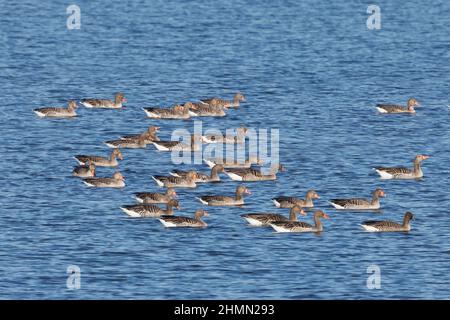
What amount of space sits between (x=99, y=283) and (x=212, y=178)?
13928mm

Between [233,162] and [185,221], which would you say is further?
[233,162]

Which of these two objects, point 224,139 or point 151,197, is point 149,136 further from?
point 151,197

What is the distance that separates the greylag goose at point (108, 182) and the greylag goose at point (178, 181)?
4.01 ft

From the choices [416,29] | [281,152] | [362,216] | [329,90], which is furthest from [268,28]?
[362,216]

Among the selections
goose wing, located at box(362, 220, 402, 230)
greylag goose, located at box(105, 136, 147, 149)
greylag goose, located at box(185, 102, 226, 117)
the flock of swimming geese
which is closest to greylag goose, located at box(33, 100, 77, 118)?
the flock of swimming geese

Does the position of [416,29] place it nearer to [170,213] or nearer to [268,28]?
[268,28]

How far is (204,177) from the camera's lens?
197 ft

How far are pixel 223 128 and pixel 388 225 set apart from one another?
18172mm

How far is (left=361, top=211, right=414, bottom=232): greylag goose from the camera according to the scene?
174 feet

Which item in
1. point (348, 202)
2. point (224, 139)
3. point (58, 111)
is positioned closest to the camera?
point (348, 202)

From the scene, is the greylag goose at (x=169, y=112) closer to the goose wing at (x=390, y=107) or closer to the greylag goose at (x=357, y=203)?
the goose wing at (x=390, y=107)

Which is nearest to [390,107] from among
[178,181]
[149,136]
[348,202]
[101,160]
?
[149,136]

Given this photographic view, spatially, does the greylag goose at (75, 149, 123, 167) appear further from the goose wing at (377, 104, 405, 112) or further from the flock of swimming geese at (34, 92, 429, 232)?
the goose wing at (377, 104, 405, 112)

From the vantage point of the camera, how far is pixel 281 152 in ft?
215
